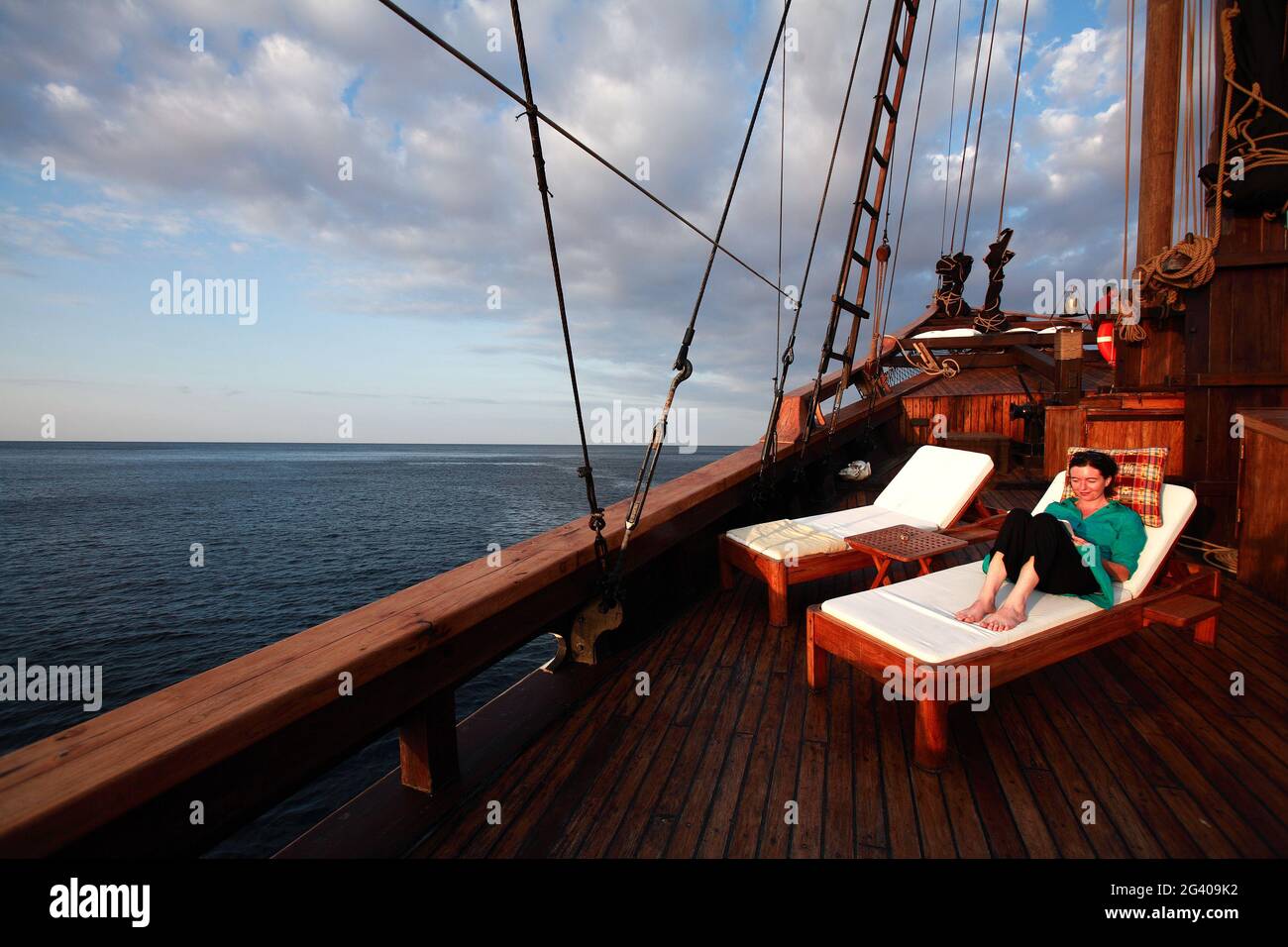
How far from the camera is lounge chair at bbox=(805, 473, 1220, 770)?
2.01m

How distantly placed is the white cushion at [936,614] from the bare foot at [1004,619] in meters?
0.02

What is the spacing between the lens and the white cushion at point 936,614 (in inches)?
81.0

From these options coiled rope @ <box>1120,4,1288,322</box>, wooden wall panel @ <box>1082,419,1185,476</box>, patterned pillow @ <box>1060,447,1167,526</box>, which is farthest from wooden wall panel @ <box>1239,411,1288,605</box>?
coiled rope @ <box>1120,4,1288,322</box>

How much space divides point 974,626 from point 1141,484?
1492 millimetres

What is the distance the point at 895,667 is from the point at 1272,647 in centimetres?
219

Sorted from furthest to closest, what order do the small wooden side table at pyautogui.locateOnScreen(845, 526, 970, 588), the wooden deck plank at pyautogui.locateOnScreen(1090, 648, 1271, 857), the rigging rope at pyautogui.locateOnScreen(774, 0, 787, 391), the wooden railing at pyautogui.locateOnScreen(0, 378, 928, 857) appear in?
the rigging rope at pyautogui.locateOnScreen(774, 0, 787, 391)
the small wooden side table at pyautogui.locateOnScreen(845, 526, 970, 588)
the wooden deck plank at pyautogui.locateOnScreen(1090, 648, 1271, 857)
the wooden railing at pyautogui.locateOnScreen(0, 378, 928, 857)

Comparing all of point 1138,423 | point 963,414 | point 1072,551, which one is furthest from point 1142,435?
point 963,414

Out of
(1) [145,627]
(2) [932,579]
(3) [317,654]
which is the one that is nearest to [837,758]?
(2) [932,579]

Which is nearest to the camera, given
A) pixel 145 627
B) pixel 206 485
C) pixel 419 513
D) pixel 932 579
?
pixel 932 579

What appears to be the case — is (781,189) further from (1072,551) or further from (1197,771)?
(1197,771)

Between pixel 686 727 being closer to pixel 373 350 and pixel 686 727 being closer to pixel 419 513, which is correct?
pixel 419 513

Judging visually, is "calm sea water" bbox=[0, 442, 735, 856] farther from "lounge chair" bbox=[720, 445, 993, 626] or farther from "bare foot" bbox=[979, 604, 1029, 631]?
"bare foot" bbox=[979, 604, 1029, 631]

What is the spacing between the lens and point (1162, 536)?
267 cm

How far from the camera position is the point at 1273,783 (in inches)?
72.4
